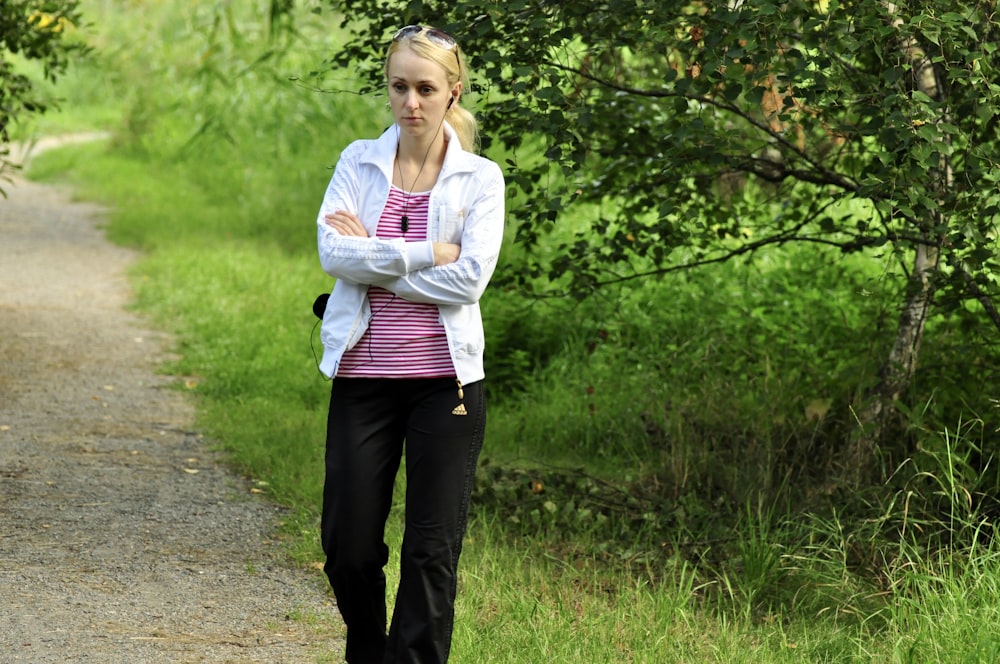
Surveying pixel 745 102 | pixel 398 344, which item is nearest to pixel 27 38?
pixel 745 102

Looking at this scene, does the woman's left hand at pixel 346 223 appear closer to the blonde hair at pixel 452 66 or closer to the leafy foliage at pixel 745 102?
the blonde hair at pixel 452 66

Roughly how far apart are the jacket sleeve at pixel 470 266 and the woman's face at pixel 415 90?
0.22 meters

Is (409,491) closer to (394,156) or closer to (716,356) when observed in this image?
(394,156)

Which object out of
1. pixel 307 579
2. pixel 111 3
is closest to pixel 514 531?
pixel 307 579

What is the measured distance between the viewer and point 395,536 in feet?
18.4

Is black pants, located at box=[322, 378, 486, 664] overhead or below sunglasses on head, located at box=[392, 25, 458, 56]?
below

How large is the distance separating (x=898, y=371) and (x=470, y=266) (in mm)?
3340

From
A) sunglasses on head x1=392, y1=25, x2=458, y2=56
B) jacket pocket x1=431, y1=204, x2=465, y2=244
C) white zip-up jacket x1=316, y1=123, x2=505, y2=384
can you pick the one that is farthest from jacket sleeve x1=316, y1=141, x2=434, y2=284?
sunglasses on head x1=392, y1=25, x2=458, y2=56

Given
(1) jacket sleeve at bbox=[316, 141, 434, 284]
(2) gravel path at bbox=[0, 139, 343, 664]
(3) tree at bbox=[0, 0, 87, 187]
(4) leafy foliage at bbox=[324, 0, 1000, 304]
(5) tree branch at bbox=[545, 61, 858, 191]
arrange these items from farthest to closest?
(3) tree at bbox=[0, 0, 87, 187] < (5) tree branch at bbox=[545, 61, 858, 191] < (4) leafy foliage at bbox=[324, 0, 1000, 304] < (2) gravel path at bbox=[0, 139, 343, 664] < (1) jacket sleeve at bbox=[316, 141, 434, 284]

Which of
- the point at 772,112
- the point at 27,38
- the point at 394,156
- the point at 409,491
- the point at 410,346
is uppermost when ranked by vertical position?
the point at 27,38

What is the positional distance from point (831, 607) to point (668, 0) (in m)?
2.43

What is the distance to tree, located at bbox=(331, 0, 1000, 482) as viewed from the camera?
4797 millimetres

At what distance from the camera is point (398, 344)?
11.6 feet

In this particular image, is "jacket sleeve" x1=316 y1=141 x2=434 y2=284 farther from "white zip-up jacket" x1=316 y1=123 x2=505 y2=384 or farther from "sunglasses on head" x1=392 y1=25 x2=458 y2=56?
"sunglasses on head" x1=392 y1=25 x2=458 y2=56
